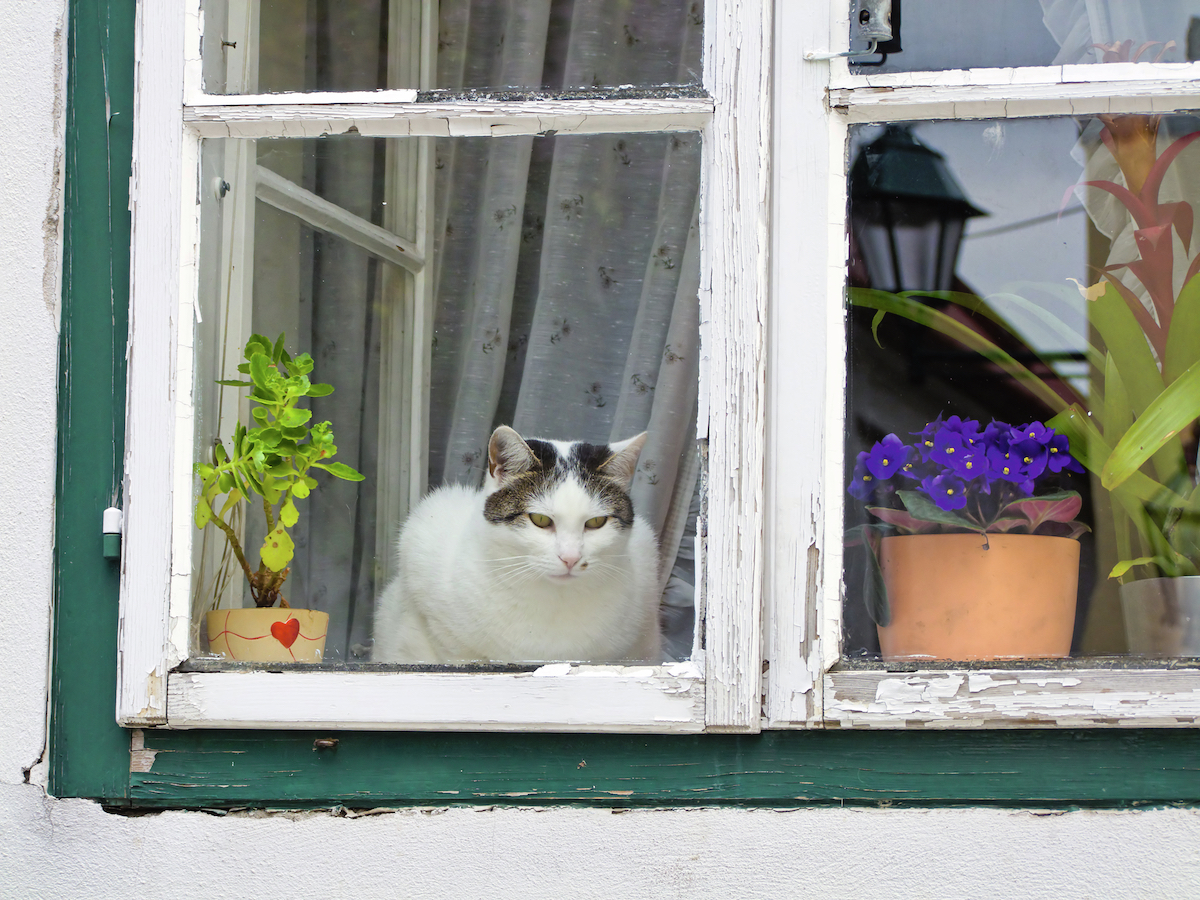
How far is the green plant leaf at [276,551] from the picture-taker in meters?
1.56

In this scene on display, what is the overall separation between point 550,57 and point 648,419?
77 cm

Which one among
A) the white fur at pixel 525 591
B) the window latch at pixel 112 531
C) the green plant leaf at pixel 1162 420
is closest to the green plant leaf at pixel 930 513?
the green plant leaf at pixel 1162 420

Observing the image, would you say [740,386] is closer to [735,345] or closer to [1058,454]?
[735,345]

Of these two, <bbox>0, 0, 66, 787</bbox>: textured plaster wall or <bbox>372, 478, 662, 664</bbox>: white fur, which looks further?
<bbox>372, 478, 662, 664</bbox>: white fur

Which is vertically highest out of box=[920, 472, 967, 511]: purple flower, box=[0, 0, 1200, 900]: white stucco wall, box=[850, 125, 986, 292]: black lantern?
box=[850, 125, 986, 292]: black lantern

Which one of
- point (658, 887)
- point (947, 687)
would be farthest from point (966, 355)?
point (658, 887)

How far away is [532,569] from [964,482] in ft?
2.28

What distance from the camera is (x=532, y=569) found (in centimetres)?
175

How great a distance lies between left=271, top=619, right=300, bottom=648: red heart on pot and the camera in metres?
1.48

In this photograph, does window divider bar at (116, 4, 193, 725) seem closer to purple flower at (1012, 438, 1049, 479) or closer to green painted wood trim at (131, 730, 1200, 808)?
green painted wood trim at (131, 730, 1200, 808)

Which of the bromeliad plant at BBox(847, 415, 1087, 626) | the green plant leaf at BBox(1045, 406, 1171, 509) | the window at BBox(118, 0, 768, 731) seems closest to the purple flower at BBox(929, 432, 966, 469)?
the bromeliad plant at BBox(847, 415, 1087, 626)

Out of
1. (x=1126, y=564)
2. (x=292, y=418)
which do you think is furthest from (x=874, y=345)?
(x=292, y=418)

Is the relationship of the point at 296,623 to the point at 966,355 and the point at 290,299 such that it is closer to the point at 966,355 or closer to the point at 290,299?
the point at 290,299

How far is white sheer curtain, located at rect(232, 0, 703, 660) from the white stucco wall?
614mm
